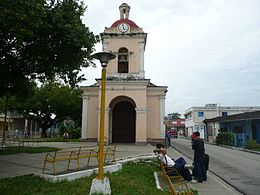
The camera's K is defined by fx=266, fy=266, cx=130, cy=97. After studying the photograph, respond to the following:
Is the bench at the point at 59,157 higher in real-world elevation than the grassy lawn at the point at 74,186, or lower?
higher

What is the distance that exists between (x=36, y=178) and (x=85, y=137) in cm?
1767

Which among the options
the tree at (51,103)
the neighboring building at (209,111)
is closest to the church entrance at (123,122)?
the tree at (51,103)

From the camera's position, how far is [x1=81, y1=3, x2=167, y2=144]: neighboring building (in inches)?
910

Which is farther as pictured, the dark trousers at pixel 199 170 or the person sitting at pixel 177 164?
the dark trousers at pixel 199 170

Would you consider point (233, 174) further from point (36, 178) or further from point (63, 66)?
point (63, 66)

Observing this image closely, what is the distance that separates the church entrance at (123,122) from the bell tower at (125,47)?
11.2 ft

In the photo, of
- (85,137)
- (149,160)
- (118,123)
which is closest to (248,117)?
(118,123)

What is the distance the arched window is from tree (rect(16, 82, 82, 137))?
13.2 m

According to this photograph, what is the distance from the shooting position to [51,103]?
118 feet

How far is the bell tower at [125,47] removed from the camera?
24.5 meters

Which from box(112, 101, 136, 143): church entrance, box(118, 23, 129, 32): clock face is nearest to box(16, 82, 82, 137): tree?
box(112, 101, 136, 143): church entrance

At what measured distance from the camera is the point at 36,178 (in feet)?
24.4

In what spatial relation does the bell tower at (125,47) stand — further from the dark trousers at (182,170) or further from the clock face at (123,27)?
the dark trousers at (182,170)

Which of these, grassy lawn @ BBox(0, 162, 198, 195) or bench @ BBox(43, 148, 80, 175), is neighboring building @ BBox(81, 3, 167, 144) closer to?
bench @ BBox(43, 148, 80, 175)
